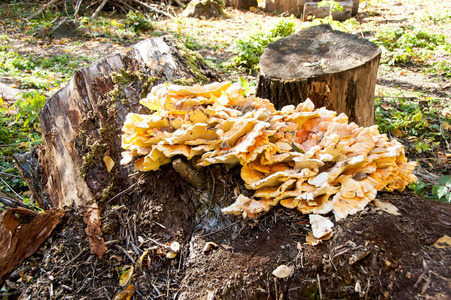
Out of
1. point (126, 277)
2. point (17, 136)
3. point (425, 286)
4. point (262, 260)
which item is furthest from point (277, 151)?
point (17, 136)

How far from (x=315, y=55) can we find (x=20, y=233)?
3928 mm

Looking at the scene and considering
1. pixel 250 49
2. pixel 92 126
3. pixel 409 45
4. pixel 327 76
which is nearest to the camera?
pixel 92 126

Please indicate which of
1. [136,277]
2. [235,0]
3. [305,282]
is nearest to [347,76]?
[305,282]

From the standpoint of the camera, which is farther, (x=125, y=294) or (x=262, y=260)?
(x=125, y=294)

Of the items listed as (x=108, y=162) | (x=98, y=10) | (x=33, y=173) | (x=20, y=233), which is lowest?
(x=33, y=173)

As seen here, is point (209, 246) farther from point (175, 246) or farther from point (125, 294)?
point (125, 294)

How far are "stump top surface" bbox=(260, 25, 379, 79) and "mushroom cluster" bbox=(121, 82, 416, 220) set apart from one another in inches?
50.8

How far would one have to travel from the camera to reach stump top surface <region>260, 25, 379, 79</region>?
12.4 feet

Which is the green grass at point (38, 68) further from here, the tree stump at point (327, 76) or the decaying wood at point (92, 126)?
the tree stump at point (327, 76)

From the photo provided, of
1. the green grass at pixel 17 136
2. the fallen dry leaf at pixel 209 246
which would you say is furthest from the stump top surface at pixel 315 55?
the green grass at pixel 17 136

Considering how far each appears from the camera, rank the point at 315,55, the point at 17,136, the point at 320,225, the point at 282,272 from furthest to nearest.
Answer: the point at 17,136 → the point at 315,55 → the point at 320,225 → the point at 282,272

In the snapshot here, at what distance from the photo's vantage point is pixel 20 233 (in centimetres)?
259

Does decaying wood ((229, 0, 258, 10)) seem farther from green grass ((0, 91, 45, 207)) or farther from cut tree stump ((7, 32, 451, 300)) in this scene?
cut tree stump ((7, 32, 451, 300))

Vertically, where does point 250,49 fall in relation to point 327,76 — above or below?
below
